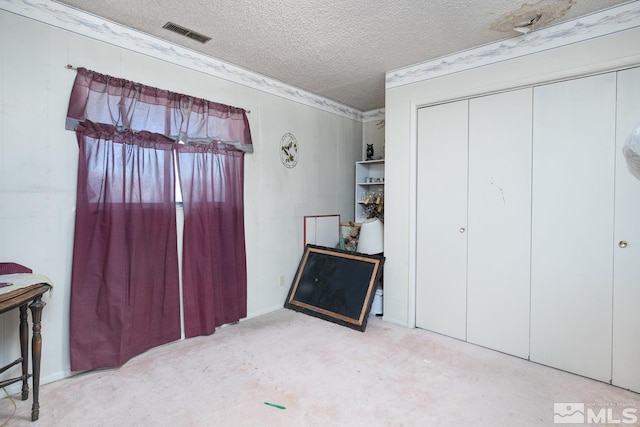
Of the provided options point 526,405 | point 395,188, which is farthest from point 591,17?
point 526,405

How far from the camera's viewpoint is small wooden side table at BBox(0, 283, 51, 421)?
162cm

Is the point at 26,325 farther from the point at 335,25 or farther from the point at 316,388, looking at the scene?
the point at 335,25

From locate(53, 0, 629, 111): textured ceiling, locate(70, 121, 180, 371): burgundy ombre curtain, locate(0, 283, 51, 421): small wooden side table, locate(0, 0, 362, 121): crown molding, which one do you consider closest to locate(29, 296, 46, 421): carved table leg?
locate(0, 283, 51, 421): small wooden side table

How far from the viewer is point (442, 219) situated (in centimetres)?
305

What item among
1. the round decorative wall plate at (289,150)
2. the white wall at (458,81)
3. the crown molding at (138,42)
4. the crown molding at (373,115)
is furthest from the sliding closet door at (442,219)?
the crown molding at (138,42)

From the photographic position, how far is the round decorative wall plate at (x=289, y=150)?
3.66m

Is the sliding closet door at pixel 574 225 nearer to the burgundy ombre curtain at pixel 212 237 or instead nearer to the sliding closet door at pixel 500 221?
the sliding closet door at pixel 500 221

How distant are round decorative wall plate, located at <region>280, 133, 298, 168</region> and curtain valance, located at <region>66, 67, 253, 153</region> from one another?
19.4 inches

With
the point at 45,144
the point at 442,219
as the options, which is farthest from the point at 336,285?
the point at 45,144

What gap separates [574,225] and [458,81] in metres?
1.49

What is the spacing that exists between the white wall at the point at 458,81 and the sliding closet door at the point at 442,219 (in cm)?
8

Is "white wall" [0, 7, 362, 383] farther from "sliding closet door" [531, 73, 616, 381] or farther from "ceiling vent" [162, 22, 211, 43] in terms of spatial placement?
"sliding closet door" [531, 73, 616, 381]

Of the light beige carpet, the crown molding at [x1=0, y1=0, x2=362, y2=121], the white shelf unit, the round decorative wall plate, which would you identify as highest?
the crown molding at [x1=0, y1=0, x2=362, y2=121]

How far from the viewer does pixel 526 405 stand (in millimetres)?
1983
